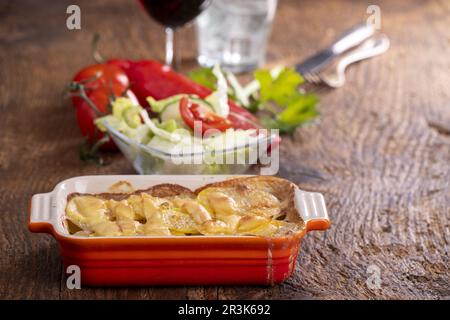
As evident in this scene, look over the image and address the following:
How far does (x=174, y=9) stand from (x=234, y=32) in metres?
0.43

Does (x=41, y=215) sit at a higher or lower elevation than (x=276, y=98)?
lower

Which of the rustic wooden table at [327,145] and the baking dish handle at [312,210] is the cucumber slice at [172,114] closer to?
the rustic wooden table at [327,145]

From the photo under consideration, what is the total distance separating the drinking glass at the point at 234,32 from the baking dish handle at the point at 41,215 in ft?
4.89

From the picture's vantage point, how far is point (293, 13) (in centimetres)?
393

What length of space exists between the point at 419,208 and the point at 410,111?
0.75 metres

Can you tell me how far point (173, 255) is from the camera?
1.81 m

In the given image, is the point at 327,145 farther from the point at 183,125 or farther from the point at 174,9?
the point at 174,9

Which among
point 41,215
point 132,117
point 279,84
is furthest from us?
point 279,84

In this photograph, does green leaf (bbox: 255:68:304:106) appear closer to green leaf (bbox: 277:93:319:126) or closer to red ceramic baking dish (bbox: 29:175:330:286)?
green leaf (bbox: 277:93:319:126)

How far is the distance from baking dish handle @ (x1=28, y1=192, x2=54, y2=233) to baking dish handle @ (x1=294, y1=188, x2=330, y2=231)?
1.78ft

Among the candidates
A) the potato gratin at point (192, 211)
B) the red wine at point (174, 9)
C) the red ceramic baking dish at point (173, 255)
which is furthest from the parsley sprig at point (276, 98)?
the red ceramic baking dish at point (173, 255)

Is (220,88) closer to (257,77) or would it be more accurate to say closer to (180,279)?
(257,77)

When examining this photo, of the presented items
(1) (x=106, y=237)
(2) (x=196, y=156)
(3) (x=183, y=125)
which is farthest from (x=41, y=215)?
(3) (x=183, y=125)

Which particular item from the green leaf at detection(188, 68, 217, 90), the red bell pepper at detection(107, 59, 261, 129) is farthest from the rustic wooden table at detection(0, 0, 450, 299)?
the green leaf at detection(188, 68, 217, 90)
